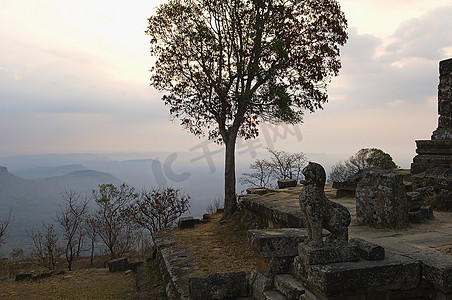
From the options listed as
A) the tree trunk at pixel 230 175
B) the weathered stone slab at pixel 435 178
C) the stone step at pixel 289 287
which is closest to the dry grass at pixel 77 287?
the tree trunk at pixel 230 175

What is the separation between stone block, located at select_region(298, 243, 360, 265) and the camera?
294 cm

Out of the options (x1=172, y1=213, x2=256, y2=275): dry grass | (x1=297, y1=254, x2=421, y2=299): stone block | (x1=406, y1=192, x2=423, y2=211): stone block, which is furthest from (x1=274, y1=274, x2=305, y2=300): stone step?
(x1=406, y1=192, x2=423, y2=211): stone block

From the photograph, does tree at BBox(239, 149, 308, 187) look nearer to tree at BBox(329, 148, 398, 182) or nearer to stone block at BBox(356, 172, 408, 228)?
tree at BBox(329, 148, 398, 182)

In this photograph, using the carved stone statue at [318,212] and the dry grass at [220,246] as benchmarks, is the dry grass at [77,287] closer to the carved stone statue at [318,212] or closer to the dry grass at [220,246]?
the dry grass at [220,246]

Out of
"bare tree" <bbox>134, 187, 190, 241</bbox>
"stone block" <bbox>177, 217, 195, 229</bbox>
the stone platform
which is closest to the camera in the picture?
the stone platform

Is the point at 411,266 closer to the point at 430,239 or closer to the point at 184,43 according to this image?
the point at 430,239

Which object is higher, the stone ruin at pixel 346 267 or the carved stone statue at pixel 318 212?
the carved stone statue at pixel 318 212

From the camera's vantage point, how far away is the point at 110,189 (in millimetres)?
16422

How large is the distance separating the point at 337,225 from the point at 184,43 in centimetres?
913

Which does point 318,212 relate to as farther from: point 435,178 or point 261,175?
point 261,175

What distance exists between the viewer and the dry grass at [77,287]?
27.7ft

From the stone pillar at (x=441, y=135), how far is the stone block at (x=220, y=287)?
632cm

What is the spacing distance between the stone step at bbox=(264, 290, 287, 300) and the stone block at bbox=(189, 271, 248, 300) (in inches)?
26.3

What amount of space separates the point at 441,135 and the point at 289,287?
6.91 metres
